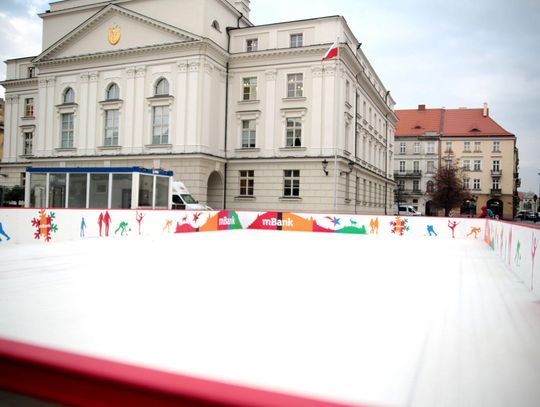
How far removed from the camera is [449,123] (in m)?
78.4

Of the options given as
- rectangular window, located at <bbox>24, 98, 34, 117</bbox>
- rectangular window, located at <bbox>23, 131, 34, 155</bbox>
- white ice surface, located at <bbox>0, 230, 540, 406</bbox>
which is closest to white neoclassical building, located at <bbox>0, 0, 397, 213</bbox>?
rectangular window, located at <bbox>23, 131, 34, 155</bbox>

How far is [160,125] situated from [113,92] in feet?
18.2

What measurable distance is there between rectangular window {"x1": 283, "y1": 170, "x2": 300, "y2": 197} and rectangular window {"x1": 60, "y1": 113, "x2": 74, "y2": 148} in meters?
18.1

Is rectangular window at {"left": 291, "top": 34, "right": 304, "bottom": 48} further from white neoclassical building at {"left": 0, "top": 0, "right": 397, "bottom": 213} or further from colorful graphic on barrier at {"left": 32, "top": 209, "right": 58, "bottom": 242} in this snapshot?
colorful graphic on barrier at {"left": 32, "top": 209, "right": 58, "bottom": 242}

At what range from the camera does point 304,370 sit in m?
4.32

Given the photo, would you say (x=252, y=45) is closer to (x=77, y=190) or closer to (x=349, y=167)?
(x=349, y=167)

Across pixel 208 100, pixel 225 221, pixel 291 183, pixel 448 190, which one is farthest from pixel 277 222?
pixel 448 190

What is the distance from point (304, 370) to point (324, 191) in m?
29.6

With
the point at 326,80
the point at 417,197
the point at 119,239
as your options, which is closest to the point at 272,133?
the point at 326,80

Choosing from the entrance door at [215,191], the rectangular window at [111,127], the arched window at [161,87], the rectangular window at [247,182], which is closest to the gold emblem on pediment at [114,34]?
the arched window at [161,87]

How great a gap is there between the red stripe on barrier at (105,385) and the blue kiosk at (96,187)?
22.8 metres

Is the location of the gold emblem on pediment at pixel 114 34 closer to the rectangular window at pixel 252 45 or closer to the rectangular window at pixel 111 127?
the rectangular window at pixel 111 127

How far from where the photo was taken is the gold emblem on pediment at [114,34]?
36.9 meters

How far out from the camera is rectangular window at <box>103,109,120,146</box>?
3744 cm
